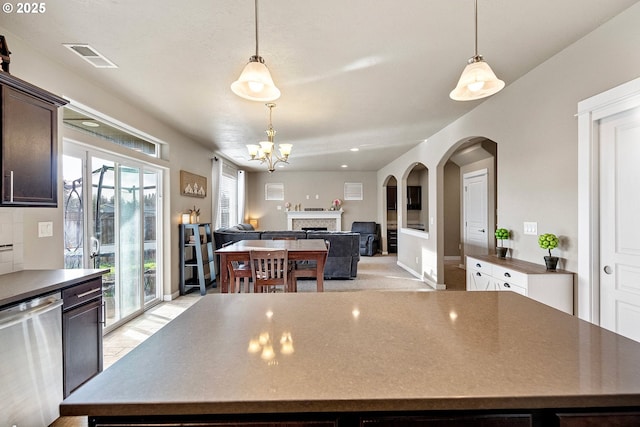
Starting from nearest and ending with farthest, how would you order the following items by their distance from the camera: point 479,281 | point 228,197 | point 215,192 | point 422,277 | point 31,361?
1. point 31,361
2. point 479,281
3. point 422,277
4. point 215,192
5. point 228,197

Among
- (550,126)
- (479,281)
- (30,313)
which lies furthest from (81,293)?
(550,126)

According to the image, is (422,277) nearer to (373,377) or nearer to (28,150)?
(373,377)

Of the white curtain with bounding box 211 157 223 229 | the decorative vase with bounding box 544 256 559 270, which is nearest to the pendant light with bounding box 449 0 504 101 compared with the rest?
the decorative vase with bounding box 544 256 559 270

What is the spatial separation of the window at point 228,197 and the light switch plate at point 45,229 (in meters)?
4.45

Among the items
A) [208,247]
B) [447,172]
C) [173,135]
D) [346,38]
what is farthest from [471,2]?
[447,172]

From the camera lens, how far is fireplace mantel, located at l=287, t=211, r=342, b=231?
9461 mm

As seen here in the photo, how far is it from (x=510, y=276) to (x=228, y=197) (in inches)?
253

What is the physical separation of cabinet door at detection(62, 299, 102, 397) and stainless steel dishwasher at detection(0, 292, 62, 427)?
61 millimetres

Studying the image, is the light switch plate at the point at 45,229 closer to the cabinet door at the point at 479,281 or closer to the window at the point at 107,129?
the window at the point at 107,129

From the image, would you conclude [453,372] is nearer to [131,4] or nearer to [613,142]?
[613,142]

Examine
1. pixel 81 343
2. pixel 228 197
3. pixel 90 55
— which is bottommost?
pixel 81 343

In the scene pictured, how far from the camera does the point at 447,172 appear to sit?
26.6 ft

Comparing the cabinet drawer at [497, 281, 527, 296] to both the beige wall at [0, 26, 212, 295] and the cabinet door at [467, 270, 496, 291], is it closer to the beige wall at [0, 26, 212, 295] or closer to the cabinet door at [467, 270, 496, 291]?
the cabinet door at [467, 270, 496, 291]

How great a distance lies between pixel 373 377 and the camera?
76cm
